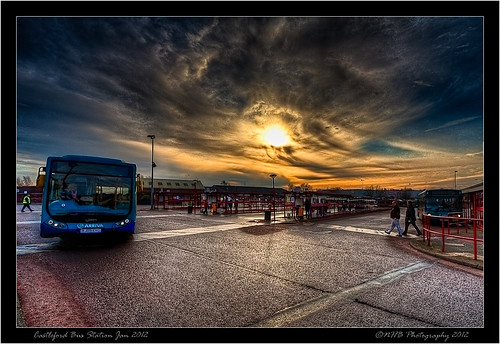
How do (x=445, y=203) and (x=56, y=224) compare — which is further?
(x=445, y=203)

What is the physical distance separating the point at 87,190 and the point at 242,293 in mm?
6611

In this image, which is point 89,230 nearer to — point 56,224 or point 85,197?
point 56,224

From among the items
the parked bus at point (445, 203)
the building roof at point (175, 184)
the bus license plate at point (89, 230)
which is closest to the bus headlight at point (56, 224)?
the bus license plate at point (89, 230)

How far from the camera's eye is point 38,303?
3.78 m

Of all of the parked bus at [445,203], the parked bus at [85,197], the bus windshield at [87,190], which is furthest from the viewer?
the parked bus at [445,203]

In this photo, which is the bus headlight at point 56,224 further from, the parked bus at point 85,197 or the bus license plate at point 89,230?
the bus license plate at point 89,230

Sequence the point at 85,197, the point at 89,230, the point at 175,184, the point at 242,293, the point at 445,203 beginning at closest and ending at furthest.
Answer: the point at 242,293
the point at 89,230
the point at 85,197
the point at 445,203
the point at 175,184

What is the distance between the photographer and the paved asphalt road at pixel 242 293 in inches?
124

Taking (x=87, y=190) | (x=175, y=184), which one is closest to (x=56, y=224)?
(x=87, y=190)

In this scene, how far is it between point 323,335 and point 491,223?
1465mm

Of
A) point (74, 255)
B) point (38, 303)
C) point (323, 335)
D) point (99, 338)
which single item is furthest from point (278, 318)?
point (74, 255)

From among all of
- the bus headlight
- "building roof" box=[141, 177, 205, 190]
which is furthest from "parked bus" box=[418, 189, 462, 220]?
"building roof" box=[141, 177, 205, 190]

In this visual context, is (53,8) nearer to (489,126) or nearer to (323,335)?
(323,335)

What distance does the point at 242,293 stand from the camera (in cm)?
427
